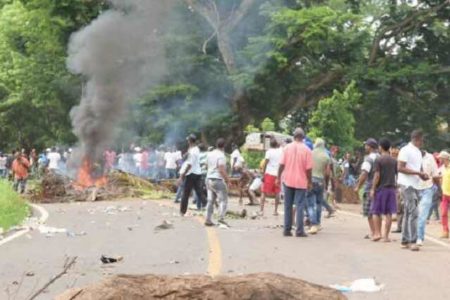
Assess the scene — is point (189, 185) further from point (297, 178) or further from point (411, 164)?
point (411, 164)

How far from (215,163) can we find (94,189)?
9.80m

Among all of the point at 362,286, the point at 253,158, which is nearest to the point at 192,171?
the point at 362,286

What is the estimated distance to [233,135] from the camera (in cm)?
3581

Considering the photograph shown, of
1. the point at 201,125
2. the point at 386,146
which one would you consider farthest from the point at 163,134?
the point at 386,146

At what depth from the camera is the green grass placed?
1489 centimetres

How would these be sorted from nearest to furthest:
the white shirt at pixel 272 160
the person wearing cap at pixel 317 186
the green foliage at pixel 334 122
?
the person wearing cap at pixel 317 186
the white shirt at pixel 272 160
the green foliage at pixel 334 122

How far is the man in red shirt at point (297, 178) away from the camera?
42.4 feet

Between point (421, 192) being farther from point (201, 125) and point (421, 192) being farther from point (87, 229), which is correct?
point (201, 125)

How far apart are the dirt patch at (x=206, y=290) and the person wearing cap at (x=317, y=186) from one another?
1013 cm

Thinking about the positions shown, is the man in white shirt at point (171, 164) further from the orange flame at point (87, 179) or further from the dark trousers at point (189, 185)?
the dark trousers at point (189, 185)

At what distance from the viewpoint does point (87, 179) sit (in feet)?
87.3

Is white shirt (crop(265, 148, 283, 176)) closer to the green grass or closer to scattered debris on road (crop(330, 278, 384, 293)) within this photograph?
the green grass

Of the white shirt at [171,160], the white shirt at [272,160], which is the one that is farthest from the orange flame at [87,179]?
the white shirt at [272,160]

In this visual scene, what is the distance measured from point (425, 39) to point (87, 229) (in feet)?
80.9
